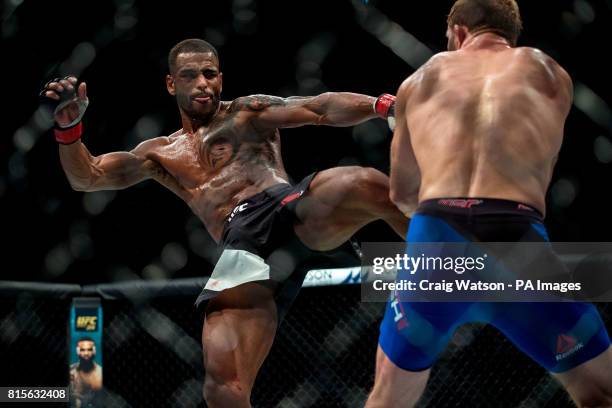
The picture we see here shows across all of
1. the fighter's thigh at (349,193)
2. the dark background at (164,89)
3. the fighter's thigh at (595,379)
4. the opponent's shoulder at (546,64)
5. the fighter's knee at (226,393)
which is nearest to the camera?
the fighter's thigh at (595,379)

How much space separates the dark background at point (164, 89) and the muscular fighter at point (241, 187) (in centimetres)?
99

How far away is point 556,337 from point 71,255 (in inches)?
115

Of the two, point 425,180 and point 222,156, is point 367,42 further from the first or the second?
point 425,180

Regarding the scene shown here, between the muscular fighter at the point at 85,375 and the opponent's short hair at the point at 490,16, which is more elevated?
the opponent's short hair at the point at 490,16

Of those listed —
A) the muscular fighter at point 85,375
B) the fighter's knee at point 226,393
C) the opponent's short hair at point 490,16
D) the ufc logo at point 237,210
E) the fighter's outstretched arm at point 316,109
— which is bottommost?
the muscular fighter at point 85,375

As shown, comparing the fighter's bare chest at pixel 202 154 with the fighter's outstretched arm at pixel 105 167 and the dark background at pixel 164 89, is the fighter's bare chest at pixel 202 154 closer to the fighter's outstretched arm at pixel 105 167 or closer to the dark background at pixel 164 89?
the fighter's outstretched arm at pixel 105 167

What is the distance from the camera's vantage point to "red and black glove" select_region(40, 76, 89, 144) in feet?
7.97

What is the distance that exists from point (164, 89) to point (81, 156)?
163 cm

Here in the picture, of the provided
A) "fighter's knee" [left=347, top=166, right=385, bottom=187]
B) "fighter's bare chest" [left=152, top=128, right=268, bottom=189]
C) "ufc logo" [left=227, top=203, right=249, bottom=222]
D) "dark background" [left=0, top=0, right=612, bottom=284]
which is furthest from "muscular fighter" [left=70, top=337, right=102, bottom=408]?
"fighter's knee" [left=347, top=166, right=385, bottom=187]

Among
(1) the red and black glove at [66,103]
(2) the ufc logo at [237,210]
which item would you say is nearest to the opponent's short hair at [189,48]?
(1) the red and black glove at [66,103]

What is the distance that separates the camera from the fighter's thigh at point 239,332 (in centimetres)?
246

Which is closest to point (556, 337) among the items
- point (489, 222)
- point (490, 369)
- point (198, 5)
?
point (489, 222)

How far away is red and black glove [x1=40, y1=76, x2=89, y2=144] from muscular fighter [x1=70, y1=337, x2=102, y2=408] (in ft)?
3.35

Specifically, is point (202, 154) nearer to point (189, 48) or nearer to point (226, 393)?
point (189, 48)
